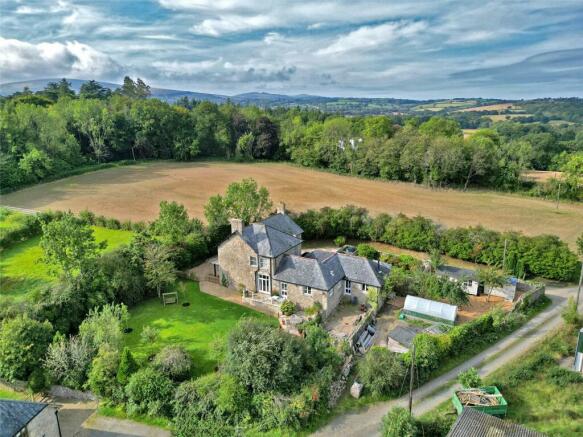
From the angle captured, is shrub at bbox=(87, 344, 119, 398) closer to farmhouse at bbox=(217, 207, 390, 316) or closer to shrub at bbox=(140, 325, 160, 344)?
shrub at bbox=(140, 325, 160, 344)

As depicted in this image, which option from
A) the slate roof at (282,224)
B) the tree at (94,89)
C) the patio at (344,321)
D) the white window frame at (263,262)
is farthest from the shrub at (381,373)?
the tree at (94,89)

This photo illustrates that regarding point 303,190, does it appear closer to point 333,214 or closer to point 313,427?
point 333,214

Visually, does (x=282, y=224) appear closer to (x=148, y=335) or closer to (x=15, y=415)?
(x=148, y=335)

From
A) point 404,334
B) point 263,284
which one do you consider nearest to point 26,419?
point 263,284

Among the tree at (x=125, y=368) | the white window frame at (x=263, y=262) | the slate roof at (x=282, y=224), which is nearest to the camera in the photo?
the tree at (x=125, y=368)

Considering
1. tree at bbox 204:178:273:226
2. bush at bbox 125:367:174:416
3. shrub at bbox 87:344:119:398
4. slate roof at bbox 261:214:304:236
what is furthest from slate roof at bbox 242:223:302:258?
shrub at bbox 87:344:119:398

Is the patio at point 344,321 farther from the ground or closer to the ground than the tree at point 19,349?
closer to the ground

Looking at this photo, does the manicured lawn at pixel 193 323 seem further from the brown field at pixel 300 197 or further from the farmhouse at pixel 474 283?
the brown field at pixel 300 197
